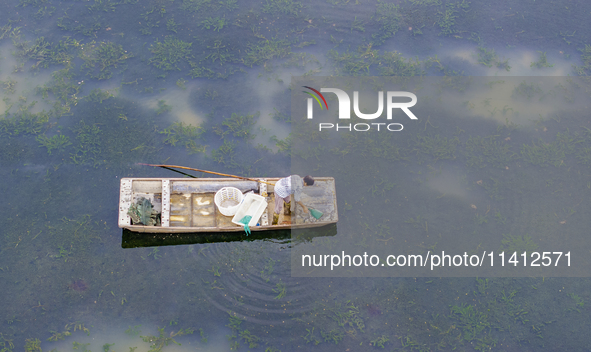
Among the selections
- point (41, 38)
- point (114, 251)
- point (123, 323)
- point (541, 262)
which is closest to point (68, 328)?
point (123, 323)

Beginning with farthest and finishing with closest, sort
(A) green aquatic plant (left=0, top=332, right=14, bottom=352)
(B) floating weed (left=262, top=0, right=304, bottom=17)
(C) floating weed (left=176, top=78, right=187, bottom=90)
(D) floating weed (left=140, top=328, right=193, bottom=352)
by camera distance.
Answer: (B) floating weed (left=262, top=0, right=304, bottom=17), (C) floating weed (left=176, top=78, right=187, bottom=90), (D) floating weed (left=140, top=328, right=193, bottom=352), (A) green aquatic plant (left=0, top=332, right=14, bottom=352)

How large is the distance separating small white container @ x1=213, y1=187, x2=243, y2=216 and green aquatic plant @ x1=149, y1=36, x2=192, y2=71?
14.1ft

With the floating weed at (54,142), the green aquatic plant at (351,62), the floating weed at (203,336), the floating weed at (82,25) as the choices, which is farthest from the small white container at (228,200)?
the floating weed at (82,25)

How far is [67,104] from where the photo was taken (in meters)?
11.1

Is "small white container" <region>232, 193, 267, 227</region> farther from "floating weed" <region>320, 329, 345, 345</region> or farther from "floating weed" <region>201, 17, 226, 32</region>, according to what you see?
"floating weed" <region>201, 17, 226, 32</region>

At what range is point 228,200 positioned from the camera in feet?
31.5

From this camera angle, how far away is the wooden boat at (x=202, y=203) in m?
9.18

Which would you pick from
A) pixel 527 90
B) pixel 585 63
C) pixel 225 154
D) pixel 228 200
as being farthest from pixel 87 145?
pixel 585 63

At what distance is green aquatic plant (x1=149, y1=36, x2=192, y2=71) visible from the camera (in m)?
11.9

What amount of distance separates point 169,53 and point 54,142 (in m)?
3.68

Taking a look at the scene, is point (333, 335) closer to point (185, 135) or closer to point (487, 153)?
point (185, 135)

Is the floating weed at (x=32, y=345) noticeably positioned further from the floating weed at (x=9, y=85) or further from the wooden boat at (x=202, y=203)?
the floating weed at (x=9, y=85)

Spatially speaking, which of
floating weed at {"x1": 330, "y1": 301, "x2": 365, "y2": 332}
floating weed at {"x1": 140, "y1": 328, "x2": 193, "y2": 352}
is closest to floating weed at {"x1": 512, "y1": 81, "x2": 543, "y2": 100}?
floating weed at {"x1": 330, "y1": 301, "x2": 365, "y2": 332}

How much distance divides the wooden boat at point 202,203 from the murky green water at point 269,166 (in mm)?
607
